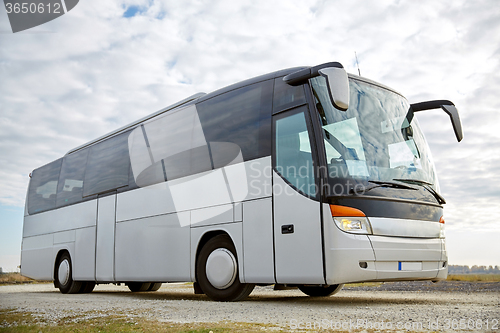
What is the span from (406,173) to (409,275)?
4.93 feet

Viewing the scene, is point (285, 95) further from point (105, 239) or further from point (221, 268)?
point (105, 239)

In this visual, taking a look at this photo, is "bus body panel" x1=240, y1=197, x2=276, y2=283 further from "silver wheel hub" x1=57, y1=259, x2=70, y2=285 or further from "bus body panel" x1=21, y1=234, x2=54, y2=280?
"bus body panel" x1=21, y1=234, x2=54, y2=280

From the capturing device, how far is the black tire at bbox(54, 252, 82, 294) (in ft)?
42.5

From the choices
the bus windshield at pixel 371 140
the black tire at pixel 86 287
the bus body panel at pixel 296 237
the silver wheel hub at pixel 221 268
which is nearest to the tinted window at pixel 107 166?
the black tire at pixel 86 287

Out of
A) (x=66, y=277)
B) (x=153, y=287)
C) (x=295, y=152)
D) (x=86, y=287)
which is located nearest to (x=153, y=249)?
(x=295, y=152)

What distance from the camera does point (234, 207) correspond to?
808 centimetres

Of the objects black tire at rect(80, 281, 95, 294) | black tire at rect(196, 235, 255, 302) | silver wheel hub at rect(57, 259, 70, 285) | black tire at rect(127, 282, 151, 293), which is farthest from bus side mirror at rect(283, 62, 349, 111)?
black tire at rect(127, 282, 151, 293)

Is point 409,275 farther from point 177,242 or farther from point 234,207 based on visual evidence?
point 177,242

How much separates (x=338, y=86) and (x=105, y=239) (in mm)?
7343

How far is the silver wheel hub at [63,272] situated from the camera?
514 inches

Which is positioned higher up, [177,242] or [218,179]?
[218,179]

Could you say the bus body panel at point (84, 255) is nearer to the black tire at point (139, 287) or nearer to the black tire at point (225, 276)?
the black tire at point (139, 287)

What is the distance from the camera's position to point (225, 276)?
26.5ft

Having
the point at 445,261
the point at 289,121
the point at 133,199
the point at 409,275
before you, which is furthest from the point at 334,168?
the point at 133,199
